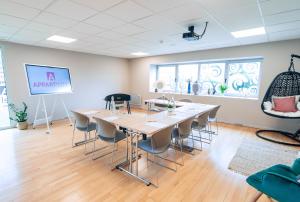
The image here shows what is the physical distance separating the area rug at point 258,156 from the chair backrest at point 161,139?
4.08 feet

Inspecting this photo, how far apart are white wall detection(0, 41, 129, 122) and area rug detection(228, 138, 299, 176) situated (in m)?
5.46

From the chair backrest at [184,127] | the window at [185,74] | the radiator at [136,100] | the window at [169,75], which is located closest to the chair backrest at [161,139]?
the chair backrest at [184,127]

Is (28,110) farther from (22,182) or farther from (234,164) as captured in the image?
(234,164)

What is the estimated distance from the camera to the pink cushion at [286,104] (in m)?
3.99

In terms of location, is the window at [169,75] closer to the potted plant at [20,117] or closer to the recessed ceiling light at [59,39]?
the recessed ceiling light at [59,39]

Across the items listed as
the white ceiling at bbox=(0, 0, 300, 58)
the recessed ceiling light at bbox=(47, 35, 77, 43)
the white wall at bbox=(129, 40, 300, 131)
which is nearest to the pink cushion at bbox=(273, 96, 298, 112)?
the white wall at bbox=(129, 40, 300, 131)

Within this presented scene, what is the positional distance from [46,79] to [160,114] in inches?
140

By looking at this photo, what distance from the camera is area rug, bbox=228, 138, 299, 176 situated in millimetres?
2685

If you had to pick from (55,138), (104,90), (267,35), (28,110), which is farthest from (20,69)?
(267,35)

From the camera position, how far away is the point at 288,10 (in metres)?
2.39

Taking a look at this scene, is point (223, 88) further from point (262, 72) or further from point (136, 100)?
point (136, 100)

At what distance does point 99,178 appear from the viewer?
2.37 metres

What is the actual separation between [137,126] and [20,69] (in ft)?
14.5

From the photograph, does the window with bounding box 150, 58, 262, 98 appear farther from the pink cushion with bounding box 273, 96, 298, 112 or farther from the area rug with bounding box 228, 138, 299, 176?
the area rug with bounding box 228, 138, 299, 176
